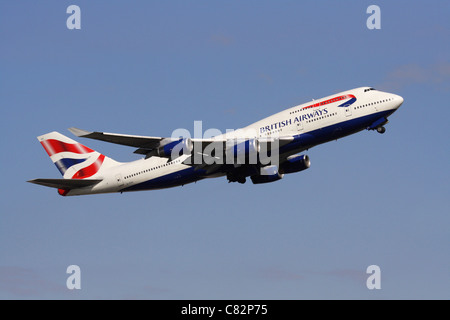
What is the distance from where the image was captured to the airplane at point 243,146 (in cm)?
4919

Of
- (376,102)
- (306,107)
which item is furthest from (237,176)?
(376,102)

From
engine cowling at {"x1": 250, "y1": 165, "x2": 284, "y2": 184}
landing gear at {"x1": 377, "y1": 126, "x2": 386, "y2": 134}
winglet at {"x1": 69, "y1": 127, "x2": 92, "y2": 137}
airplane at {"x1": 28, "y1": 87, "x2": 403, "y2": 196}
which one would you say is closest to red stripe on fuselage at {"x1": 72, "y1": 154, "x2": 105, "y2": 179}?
airplane at {"x1": 28, "y1": 87, "x2": 403, "y2": 196}

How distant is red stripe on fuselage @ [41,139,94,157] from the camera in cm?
5928

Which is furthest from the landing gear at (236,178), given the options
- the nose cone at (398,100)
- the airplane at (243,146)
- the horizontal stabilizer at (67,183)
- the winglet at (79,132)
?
the winglet at (79,132)

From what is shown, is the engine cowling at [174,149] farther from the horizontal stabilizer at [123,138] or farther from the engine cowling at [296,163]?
the engine cowling at [296,163]

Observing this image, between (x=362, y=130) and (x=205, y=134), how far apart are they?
11.2 meters

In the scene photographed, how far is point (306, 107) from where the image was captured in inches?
1972

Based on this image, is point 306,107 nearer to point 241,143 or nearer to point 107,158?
point 241,143

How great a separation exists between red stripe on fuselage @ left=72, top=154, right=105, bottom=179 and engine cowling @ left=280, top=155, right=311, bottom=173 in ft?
47.6

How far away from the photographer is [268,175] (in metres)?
58.0

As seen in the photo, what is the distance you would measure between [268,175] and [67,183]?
51.6 feet

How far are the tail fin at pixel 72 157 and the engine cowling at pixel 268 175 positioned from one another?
1146cm

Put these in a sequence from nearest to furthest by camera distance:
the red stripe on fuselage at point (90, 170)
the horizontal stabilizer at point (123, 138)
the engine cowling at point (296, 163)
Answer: the horizontal stabilizer at point (123, 138)
the engine cowling at point (296, 163)
the red stripe on fuselage at point (90, 170)

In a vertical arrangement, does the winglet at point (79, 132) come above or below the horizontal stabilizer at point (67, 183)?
above
